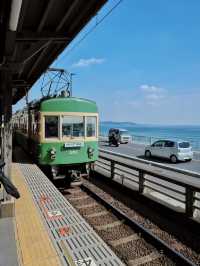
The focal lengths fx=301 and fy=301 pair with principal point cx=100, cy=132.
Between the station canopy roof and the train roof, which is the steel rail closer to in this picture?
the train roof

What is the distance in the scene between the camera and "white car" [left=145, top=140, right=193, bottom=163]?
21016mm

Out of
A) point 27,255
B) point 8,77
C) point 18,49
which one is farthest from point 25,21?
point 27,255

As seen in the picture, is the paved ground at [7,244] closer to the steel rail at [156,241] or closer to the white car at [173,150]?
the steel rail at [156,241]

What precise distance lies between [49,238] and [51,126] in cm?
620

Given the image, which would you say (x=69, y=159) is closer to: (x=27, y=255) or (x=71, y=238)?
(x=71, y=238)

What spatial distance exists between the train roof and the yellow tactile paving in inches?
168

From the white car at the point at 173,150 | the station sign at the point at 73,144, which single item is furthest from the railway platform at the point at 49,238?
the white car at the point at 173,150

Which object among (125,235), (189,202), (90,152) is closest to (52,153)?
(90,152)

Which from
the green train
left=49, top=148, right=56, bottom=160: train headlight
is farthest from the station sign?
left=49, top=148, right=56, bottom=160: train headlight

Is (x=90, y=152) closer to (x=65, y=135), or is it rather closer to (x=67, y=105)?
(x=65, y=135)

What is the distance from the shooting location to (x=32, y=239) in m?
5.06

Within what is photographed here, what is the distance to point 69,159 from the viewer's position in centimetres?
1091

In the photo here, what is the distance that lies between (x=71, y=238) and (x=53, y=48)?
568cm

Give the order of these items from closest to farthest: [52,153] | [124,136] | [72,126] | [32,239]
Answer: [32,239] < [52,153] < [72,126] < [124,136]
